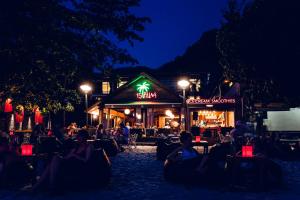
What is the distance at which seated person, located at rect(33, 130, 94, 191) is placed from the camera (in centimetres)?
847

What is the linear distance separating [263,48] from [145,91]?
568 inches

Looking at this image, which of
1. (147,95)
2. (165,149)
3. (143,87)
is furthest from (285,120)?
(165,149)

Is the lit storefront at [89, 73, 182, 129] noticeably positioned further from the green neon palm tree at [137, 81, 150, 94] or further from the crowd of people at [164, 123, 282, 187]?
the crowd of people at [164, 123, 282, 187]

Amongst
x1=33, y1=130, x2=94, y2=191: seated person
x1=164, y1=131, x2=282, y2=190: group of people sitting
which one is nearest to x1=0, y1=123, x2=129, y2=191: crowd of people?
x1=33, y1=130, x2=94, y2=191: seated person

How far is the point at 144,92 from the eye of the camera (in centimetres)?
3531

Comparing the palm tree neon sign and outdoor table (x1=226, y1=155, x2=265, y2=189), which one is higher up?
the palm tree neon sign

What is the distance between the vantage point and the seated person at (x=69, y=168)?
847 cm

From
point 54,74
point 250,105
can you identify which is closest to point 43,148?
point 54,74

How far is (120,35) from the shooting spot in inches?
588

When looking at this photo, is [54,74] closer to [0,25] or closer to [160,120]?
[0,25]

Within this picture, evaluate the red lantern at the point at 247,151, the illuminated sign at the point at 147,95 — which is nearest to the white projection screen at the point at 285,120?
the illuminated sign at the point at 147,95

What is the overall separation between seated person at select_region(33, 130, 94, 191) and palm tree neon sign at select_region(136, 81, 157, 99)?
2599 cm

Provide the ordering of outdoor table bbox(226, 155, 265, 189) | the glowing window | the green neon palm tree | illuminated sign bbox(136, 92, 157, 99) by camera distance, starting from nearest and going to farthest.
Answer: outdoor table bbox(226, 155, 265, 189), illuminated sign bbox(136, 92, 157, 99), the green neon palm tree, the glowing window

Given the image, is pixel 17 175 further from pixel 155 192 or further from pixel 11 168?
pixel 155 192
